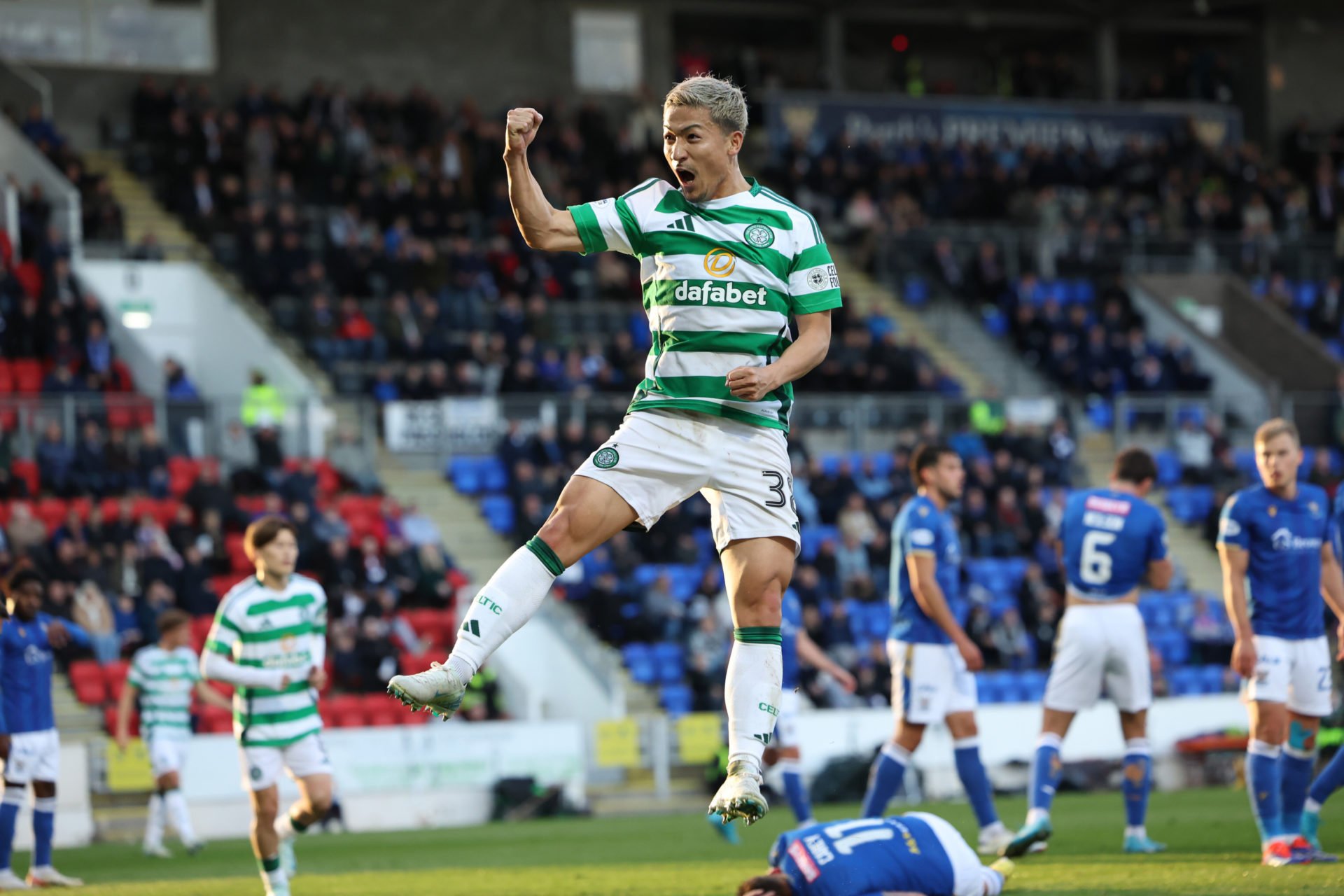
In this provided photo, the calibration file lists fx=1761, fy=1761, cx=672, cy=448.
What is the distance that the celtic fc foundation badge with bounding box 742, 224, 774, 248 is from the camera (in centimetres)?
653

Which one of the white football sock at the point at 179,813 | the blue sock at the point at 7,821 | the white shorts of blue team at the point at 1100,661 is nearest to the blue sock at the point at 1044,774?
the white shorts of blue team at the point at 1100,661

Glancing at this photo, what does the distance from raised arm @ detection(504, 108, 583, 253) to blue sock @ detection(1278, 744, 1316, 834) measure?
5433 mm

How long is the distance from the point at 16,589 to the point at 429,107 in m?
18.7

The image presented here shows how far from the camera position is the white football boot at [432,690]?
231 inches

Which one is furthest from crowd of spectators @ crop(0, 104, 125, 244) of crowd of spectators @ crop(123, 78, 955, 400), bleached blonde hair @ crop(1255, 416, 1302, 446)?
bleached blonde hair @ crop(1255, 416, 1302, 446)

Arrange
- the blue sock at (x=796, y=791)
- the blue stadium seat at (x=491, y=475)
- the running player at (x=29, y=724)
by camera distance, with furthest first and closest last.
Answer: the blue stadium seat at (x=491, y=475), the blue sock at (x=796, y=791), the running player at (x=29, y=724)

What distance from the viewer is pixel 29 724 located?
12.2m

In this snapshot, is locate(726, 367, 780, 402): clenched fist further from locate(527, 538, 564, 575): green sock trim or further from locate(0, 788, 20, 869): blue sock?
locate(0, 788, 20, 869): blue sock

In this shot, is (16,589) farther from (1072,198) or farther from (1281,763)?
(1072,198)

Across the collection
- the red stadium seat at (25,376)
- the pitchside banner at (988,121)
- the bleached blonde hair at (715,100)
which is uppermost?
the pitchside banner at (988,121)

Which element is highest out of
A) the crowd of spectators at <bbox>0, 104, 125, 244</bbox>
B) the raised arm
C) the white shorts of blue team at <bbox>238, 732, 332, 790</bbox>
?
the crowd of spectators at <bbox>0, 104, 125, 244</bbox>

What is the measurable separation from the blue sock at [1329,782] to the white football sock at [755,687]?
470 cm

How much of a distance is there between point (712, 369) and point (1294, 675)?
15.7 feet

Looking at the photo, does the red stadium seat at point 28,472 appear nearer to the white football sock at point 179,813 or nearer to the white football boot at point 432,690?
the white football sock at point 179,813
